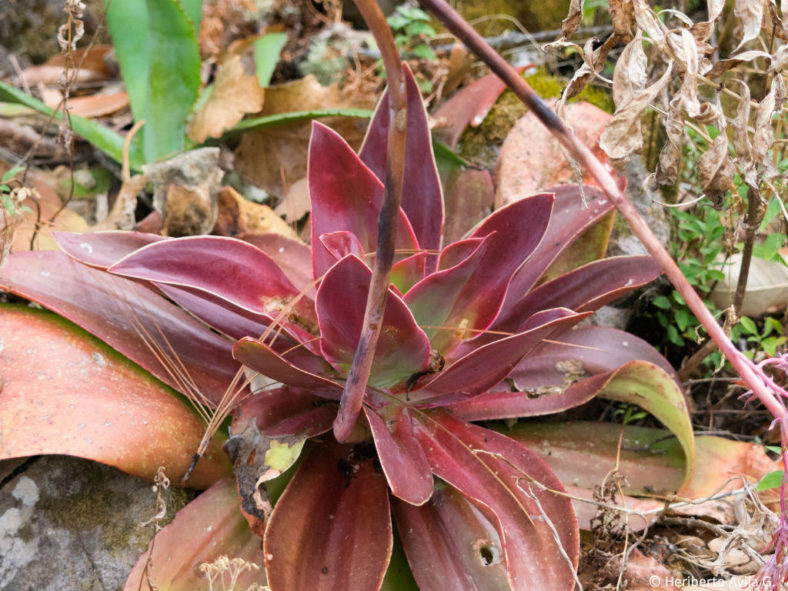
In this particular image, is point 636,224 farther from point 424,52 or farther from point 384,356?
point 424,52

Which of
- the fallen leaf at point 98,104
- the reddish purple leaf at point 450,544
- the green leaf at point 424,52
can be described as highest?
the green leaf at point 424,52

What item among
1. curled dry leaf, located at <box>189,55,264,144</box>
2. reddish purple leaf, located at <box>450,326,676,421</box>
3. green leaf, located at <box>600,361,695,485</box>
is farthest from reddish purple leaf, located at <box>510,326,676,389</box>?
curled dry leaf, located at <box>189,55,264,144</box>

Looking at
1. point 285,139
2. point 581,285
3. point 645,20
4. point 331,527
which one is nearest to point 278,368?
point 331,527

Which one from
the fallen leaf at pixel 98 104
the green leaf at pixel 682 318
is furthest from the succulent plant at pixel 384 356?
the fallen leaf at pixel 98 104

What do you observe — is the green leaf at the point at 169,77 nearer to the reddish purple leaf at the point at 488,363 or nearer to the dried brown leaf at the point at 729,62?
the reddish purple leaf at the point at 488,363

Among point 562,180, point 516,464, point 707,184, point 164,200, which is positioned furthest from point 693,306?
point 164,200
